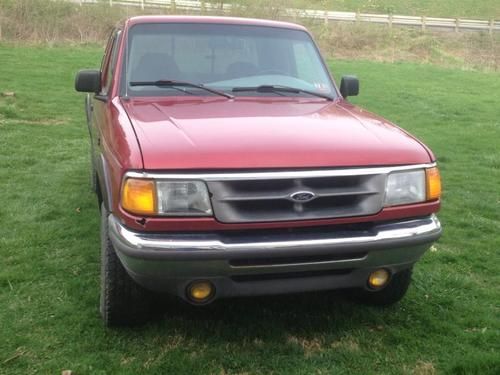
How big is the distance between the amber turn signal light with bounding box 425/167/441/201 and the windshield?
127cm

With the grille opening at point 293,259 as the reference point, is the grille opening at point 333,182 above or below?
above

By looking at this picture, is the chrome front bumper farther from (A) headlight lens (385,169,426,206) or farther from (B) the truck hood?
(B) the truck hood

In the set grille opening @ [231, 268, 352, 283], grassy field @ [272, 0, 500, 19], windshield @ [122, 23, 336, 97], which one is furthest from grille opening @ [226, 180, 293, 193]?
grassy field @ [272, 0, 500, 19]

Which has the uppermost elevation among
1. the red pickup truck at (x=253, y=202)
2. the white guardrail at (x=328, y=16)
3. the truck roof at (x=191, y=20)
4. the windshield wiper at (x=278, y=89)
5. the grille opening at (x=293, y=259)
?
the truck roof at (x=191, y=20)

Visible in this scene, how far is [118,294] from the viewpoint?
3.18m

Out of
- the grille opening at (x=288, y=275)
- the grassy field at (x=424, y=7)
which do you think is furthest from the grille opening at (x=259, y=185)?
the grassy field at (x=424, y=7)

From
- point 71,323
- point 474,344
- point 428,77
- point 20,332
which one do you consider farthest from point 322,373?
point 428,77

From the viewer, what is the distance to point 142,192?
8.78 ft

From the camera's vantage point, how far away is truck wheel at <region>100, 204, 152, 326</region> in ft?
10.3

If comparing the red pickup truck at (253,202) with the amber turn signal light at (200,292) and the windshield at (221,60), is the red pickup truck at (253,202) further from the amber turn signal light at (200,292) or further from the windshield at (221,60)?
the windshield at (221,60)

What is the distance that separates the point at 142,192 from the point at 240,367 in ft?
3.57

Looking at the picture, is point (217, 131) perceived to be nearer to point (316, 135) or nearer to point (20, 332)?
point (316, 135)

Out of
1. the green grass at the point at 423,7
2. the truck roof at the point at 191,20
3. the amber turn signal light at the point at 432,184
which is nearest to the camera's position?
the amber turn signal light at the point at 432,184

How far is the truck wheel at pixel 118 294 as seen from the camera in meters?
3.14
